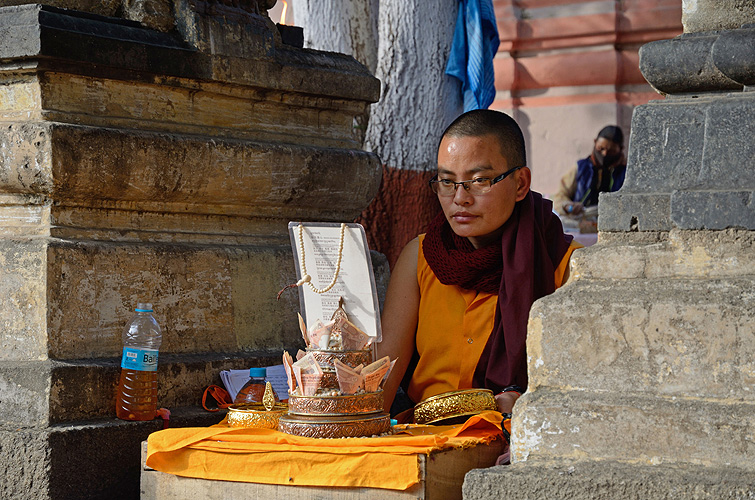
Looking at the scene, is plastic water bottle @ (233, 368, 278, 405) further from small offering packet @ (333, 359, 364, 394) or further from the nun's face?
the nun's face

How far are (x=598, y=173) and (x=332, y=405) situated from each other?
545 cm

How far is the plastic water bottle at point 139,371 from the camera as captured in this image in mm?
3166

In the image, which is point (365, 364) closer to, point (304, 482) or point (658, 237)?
point (304, 482)

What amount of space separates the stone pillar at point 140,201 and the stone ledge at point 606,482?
1288mm

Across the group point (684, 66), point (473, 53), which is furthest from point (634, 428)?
point (473, 53)

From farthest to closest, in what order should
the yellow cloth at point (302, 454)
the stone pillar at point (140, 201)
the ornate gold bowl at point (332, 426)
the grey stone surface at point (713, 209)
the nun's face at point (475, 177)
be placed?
the nun's face at point (475, 177) → the stone pillar at point (140, 201) → the ornate gold bowl at point (332, 426) → the yellow cloth at point (302, 454) → the grey stone surface at point (713, 209)

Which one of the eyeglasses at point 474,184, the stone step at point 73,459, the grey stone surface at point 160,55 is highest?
the grey stone surface at point 160,55

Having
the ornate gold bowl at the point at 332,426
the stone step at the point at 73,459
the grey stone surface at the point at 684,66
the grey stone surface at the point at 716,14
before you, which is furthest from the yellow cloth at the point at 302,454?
the grey stone surface at the point at 716,14

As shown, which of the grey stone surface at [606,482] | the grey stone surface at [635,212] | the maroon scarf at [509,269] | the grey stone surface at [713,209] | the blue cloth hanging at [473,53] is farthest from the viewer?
the blue cloth hanging at [473,53]

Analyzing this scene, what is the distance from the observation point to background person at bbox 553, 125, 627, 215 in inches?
309

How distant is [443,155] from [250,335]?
0.92m

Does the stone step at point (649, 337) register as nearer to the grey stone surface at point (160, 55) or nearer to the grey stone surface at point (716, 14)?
the grey stone surface at point (716, 14)

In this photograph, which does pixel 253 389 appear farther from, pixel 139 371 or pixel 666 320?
pixel 666 320

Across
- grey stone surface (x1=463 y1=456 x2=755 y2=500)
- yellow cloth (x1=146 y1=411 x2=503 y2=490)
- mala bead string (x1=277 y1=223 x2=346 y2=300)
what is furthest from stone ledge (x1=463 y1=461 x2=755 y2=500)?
mala bead string (x1=277 y1=223 x2=346 y2=300)
